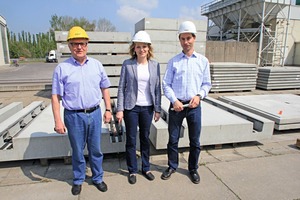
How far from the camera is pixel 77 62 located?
2.33 meters

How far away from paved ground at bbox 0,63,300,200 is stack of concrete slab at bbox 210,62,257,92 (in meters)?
5.34

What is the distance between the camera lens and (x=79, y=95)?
2.30 meters

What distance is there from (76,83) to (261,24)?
18.4 meters

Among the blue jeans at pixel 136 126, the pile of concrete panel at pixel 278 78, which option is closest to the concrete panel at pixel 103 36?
the blue jeans at pixel 136 126

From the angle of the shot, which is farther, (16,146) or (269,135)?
(269,135)

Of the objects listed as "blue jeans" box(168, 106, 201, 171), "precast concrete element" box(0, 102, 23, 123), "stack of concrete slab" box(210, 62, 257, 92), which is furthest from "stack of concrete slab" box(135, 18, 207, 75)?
"blue jeans" box(168, 106, 201, 171)

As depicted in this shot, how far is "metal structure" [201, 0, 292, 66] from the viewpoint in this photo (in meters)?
17.1

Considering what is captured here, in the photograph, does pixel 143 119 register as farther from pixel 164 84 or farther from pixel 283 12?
pixel 283 12

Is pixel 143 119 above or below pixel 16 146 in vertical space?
above

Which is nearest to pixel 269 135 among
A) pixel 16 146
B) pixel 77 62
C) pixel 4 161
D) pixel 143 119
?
pixel 143 119

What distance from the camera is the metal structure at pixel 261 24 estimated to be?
17091 millimetres

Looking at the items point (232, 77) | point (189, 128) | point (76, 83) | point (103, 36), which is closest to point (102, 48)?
point (103, 36)

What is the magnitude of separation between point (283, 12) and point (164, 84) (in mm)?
21559

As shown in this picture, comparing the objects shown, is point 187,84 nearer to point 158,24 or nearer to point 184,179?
point 184,179
